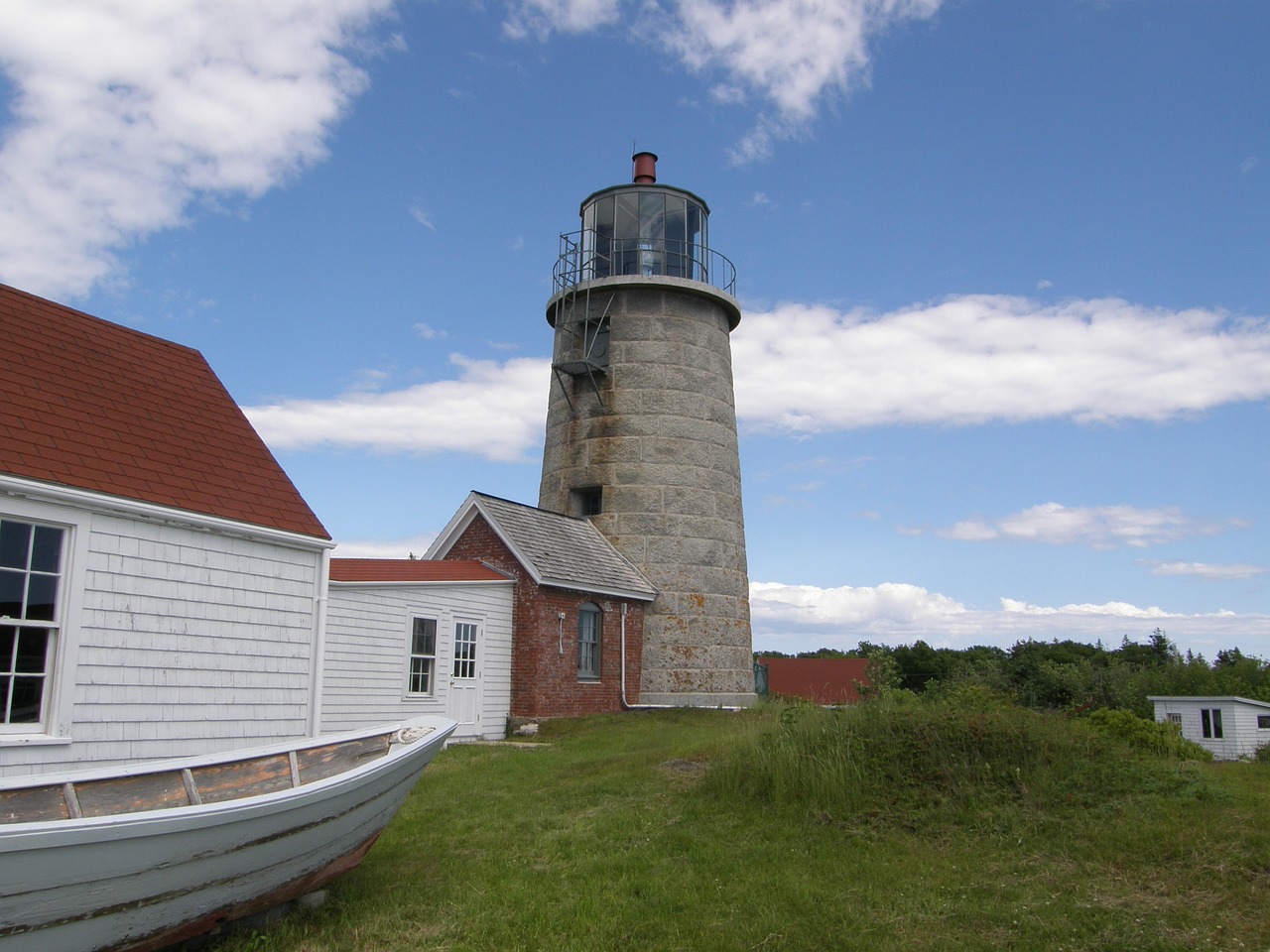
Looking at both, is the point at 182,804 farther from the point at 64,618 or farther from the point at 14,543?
the point at 14,543

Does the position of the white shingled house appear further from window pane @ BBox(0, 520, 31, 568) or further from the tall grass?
the tall grass

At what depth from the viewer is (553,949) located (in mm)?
6234

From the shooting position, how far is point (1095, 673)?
33312 millimetres

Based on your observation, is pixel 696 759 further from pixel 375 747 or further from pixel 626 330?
pixel 626 330

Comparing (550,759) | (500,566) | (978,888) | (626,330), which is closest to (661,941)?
(978,888)

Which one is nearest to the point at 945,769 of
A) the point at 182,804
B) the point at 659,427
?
the point at 182,804

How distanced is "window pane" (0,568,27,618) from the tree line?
52.8 feet

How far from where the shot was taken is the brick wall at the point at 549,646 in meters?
19.0

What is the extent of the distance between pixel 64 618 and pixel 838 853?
6970 mm

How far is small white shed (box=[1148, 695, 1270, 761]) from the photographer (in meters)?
23.2

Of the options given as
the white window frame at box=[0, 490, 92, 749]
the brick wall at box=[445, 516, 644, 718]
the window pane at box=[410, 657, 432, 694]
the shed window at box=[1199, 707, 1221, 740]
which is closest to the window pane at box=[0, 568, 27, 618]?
the white window frame at box=[0, 490, 92, 749]

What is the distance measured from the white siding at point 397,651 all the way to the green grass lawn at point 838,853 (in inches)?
179

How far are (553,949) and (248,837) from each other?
75.4 inches

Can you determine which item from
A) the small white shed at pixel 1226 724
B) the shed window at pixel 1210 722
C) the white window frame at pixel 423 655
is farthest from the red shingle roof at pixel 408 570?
the shed window at pixel 1210 722
